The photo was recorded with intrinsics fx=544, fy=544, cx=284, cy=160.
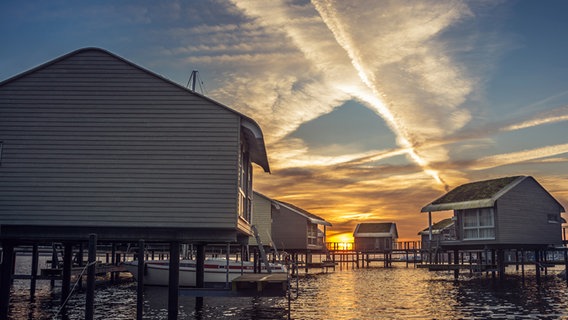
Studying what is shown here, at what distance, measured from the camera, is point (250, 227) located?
25969 mm

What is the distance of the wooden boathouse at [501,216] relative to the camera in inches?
1604

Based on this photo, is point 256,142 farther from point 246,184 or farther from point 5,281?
point 5,281

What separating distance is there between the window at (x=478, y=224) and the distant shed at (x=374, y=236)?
42953 millimetres

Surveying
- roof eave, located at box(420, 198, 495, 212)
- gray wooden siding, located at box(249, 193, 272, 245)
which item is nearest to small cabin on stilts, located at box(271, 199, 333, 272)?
gray wooden siding, located at box(249, 193, 272, 245)

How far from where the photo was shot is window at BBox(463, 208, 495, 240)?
40.9 m

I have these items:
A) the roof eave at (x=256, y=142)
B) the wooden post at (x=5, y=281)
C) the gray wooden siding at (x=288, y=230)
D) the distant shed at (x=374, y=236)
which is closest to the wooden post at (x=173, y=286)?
the roof eave at (x=256, y=142)

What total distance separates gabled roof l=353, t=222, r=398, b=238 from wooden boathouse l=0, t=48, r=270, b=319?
68.8 meters

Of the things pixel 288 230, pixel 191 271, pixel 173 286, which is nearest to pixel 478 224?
pixel 288 230

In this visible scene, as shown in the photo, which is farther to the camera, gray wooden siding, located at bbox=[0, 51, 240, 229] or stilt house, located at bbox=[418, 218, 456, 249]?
stilt house, located at bbox=[418, 218, 456, 249]

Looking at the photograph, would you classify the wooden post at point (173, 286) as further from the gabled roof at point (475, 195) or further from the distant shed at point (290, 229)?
the distant shed at point (290, 229)

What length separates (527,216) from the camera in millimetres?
42719

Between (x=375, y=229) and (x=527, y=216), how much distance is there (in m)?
46.4

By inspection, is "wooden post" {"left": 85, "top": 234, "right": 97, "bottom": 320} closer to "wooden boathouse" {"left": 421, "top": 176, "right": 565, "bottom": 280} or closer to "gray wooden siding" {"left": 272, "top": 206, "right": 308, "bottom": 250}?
"wooden boathouse" {"left": 421, "top": 176, "right": 565, "bottom": 280}

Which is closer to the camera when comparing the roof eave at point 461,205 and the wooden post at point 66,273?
the wooden post at point 66,273
